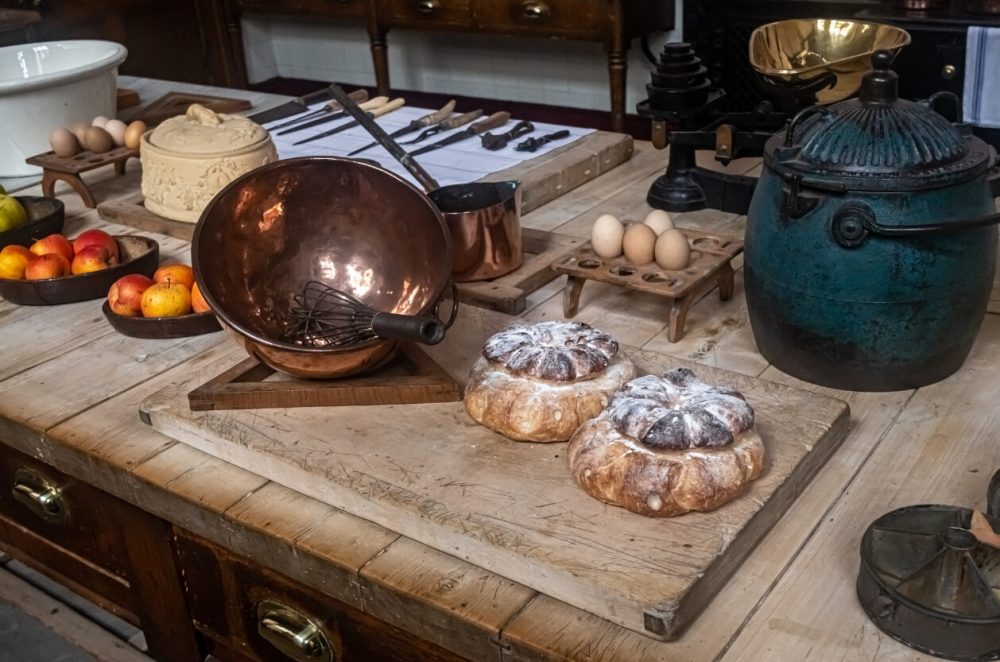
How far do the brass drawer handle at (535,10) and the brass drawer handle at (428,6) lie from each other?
403 mm

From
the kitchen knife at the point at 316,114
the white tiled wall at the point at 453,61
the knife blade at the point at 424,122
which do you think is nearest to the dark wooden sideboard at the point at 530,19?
the white tiled wall at the point at 453,61

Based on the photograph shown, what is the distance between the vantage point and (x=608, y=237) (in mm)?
1377

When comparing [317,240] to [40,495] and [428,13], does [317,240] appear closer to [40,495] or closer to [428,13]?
[40,495]

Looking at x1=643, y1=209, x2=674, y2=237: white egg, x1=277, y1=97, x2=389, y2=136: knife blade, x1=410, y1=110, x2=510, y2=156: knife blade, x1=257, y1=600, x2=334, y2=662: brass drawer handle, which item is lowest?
x1=257, y1=600, x2=334, y2=662: brass drawer handle

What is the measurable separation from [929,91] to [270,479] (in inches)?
93.7

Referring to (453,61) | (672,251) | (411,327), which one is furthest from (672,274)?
(453,61)

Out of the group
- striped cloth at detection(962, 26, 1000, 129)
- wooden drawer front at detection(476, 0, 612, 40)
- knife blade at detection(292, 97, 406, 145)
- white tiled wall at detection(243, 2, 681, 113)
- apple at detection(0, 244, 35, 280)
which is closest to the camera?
apple at detection(0, 244, 35, 280)

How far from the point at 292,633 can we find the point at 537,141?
1174 millimetres

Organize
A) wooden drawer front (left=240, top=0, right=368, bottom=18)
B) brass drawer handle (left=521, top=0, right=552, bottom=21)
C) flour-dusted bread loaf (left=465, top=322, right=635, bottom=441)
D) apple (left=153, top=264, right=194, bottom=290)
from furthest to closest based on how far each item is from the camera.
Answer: wooden drawer front (left=240, top=0, right=368, bottom=18) < brass drawer handle (left=521, top=0, right=552, bottom=21) < apple (left=153, top=264, right=194, bottom=290) < flour-dusted bread loaf (left=465, top=322, right=635, bottom=441)

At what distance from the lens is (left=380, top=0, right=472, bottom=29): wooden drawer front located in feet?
13.3

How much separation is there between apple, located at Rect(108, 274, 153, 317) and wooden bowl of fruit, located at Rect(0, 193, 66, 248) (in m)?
0.35

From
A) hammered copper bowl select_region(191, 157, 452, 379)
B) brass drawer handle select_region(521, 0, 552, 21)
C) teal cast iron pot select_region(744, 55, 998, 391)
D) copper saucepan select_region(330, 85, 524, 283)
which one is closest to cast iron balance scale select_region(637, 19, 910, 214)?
copper saucepan select_region(330, 85, 524, 283)

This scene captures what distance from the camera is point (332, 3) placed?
4.45 meters

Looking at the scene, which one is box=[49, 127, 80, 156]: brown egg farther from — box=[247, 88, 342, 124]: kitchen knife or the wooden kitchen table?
the wooden kitchen table
